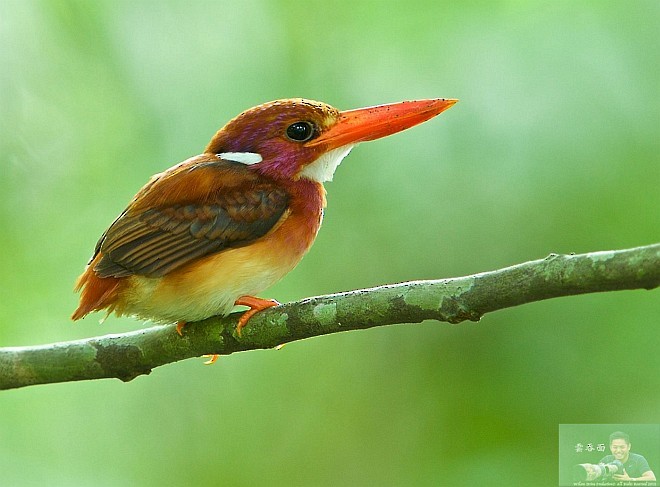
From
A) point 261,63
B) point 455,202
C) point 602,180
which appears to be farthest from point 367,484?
point 261,63

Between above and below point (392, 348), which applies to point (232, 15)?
above

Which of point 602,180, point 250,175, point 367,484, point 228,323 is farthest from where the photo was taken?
point 367,484

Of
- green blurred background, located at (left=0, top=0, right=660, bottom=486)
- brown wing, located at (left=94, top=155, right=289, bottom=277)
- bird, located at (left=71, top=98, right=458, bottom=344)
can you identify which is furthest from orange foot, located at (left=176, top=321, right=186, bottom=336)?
green blurred background, located at (left=0, top=0, right=660, bottom=486)

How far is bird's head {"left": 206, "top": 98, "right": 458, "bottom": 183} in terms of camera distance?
313cm

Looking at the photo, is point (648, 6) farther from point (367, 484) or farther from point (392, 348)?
point (367, 484)

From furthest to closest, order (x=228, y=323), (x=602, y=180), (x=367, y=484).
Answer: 1. (x=367, y=484)
2. (x=602, y=180)
3. (x=228, y=323)

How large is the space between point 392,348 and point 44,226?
166 centimetres

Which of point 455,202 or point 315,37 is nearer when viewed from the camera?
point 455,202

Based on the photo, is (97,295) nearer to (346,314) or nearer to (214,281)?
(214,281)

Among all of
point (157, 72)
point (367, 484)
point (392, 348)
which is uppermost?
point (157, 72)

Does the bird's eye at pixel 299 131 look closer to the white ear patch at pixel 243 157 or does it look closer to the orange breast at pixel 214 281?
the white ear patch at pixel 243 157

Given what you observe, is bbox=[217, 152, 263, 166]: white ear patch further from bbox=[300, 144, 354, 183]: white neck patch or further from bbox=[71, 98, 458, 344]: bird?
bbox=[300, 144, 354, 183]: white neck patch

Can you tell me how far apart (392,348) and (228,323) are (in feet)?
5.06

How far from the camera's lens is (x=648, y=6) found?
3.71 meters
